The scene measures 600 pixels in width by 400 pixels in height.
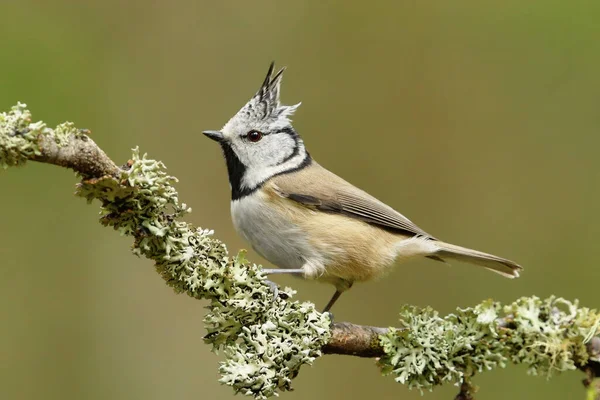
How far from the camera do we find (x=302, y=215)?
9.62 ft

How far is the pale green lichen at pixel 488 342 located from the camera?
2246mm

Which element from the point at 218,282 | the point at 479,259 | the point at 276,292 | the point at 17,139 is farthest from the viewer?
the point at 479,259

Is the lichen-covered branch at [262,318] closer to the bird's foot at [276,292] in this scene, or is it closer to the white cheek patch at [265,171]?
the bird's foot at [276,292]

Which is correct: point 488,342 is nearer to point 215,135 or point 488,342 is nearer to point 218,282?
point 218,282

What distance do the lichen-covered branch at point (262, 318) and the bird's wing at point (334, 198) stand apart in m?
0.78

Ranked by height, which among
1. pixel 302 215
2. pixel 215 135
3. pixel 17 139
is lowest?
pixel 17 139

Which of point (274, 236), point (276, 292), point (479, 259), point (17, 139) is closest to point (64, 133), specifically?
point (17, 139)

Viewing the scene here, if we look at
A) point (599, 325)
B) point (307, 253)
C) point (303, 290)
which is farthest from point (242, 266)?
point (303, 290)

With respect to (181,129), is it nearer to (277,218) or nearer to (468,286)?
(277,218)

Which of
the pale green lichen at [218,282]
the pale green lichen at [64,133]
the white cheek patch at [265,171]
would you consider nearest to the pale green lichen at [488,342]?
the pale green lichen at [218,282]

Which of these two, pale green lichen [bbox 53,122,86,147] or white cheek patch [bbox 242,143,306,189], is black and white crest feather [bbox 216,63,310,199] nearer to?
white cheek patch [bbox 242,143,306,189]

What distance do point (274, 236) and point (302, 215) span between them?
148 mm

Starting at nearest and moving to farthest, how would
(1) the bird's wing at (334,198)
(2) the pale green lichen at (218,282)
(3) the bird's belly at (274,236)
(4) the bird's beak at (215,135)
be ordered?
1. (2) the pale green lichen at (218,282)
2. (3) the bird's belly at (274,236)
3. (1) the bird's wing at (334,198)
4. (4) the bird's beak at (215,135)

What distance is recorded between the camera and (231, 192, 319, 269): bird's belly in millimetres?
2861
